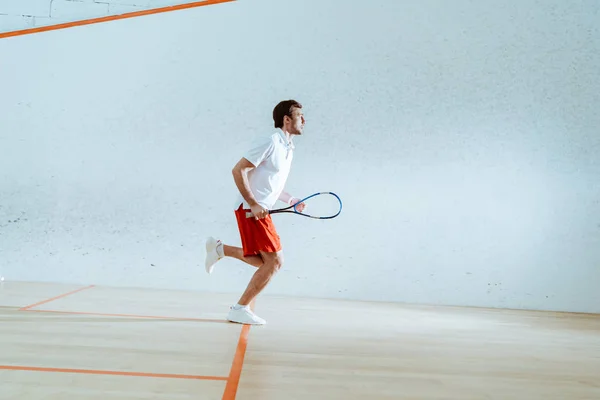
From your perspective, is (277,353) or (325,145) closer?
(277,353)

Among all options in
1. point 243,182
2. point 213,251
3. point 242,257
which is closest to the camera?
point 243,182

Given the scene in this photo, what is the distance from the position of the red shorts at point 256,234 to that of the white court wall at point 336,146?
58.1 inches

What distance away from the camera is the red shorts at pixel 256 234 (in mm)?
2715

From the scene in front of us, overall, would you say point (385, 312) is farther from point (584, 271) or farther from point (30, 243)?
point (30, 243)

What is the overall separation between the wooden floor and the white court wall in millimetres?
616

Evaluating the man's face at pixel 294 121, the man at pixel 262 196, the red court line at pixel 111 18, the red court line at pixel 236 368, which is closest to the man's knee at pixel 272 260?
the man at pixel 262 196

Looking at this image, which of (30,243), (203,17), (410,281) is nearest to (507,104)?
(410,281)

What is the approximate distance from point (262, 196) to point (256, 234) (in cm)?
17

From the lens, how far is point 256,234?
272 centimetres

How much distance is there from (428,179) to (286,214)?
970 millimetres

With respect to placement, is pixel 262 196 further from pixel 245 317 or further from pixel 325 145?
pixel 325 145

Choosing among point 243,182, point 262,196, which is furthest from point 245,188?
point 262,196

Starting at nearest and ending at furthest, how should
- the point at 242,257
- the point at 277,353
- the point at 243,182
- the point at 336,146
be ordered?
the point at 277,353, the point at 243,182, the point at 242,257, the point at 336,146

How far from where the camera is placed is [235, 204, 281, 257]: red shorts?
2715 millimetres
